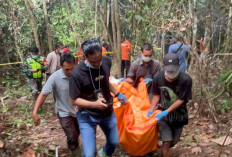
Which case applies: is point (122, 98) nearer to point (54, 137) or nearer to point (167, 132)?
point (167, 132)

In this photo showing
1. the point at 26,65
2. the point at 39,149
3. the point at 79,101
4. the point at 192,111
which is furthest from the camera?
the point at 26,65

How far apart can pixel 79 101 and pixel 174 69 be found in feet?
3.99

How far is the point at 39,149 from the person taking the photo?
372 cm

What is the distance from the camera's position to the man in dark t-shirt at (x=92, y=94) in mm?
2707

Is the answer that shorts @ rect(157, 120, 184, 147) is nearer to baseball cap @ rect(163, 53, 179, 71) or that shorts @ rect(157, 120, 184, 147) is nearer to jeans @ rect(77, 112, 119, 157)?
jeans @ rect(77, 112, 119, 157)

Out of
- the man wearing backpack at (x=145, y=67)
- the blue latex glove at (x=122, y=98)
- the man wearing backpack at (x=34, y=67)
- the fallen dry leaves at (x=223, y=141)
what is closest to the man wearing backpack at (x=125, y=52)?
the man wearing backpack at (x=34, y=67)

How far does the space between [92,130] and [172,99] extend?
107cm

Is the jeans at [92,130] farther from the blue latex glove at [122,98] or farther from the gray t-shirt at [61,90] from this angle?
the gray t-shirt at [61,90]

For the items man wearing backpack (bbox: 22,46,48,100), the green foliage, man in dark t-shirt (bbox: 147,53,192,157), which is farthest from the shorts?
man wearing backpack (bbox: 22,46,48,100)

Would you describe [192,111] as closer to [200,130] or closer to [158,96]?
[200,130]

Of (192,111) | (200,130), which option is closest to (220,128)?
(200,130)

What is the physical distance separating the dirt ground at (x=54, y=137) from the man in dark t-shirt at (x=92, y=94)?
0.85 meters

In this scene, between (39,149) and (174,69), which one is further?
(39,149)

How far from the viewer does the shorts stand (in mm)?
3076
